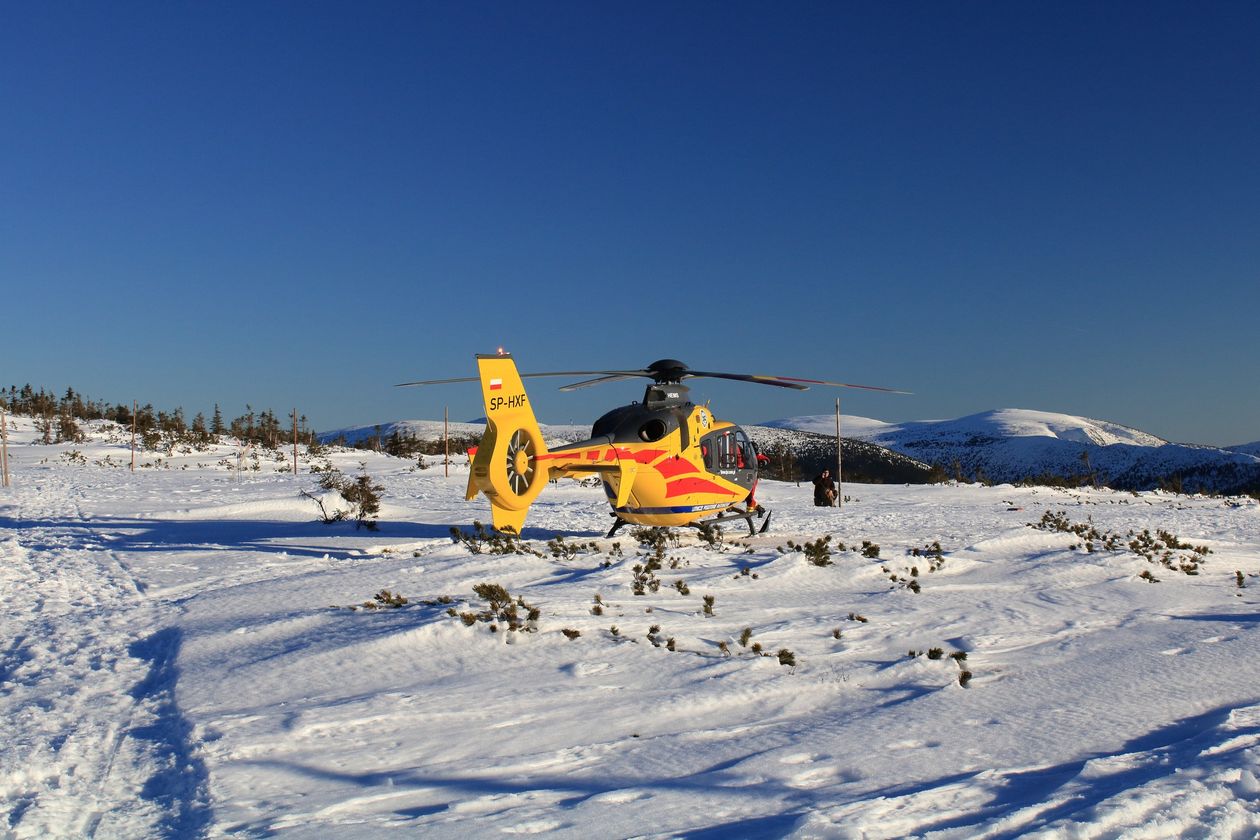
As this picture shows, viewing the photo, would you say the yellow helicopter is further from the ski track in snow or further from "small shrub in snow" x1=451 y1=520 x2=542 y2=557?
the ski track in snow

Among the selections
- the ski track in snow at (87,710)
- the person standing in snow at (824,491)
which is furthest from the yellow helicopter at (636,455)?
the person standing in snow at (824,491)

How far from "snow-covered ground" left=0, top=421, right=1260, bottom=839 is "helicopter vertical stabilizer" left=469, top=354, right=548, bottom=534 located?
1014mm

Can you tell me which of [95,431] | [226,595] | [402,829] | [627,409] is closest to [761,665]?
[402,829]

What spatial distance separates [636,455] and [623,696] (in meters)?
8.55

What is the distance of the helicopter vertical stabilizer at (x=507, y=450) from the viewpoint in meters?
13.2

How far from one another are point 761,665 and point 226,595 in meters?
6.90

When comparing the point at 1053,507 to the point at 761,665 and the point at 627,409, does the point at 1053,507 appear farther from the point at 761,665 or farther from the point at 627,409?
the point at 761,665

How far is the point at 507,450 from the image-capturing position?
13352 millimetres

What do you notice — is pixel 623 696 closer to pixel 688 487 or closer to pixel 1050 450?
pixel 688 487

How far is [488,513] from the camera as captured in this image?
2286 cm

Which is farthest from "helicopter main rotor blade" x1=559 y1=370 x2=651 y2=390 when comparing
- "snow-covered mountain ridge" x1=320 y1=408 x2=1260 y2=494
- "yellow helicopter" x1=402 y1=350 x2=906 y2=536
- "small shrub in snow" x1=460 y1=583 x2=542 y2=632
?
"snow-covered mountain ridge" x1=320 y1=408 x2=1260 y2=494

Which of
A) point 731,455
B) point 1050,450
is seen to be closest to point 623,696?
point 731,455

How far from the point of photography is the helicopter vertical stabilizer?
1322cm

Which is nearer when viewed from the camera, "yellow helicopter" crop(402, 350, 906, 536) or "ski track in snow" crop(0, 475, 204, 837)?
"ski track in snow" crop(0, 475, 204, 837)
